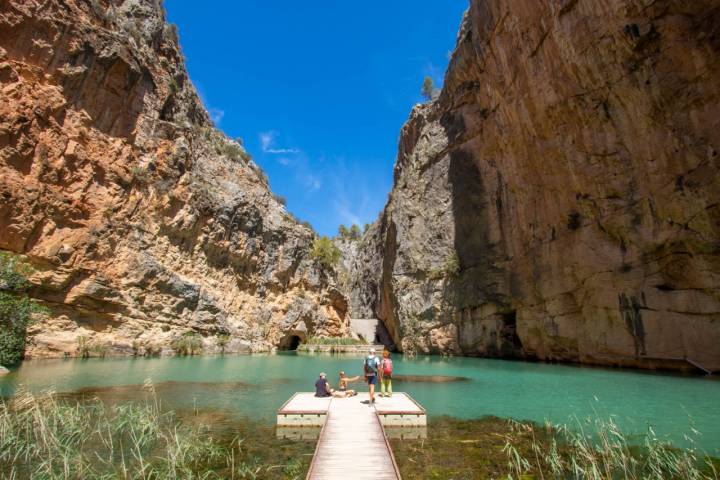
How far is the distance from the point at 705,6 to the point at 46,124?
122 ft

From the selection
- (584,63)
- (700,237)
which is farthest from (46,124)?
(700,237)

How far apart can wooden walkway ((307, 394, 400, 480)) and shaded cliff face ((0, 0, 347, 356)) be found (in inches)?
968

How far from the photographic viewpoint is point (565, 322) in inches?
1086

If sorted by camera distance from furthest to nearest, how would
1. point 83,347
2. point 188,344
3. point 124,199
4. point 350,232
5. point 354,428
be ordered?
point 350,232 < point 188,344 < point 124,199 < point 83,347 < point 354,428

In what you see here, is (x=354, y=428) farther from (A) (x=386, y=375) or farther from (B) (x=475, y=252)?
(B) (x=475, y=252)

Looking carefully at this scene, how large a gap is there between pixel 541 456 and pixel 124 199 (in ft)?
109

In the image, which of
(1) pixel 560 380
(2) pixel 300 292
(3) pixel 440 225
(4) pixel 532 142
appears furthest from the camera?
(2) pixel 300 292

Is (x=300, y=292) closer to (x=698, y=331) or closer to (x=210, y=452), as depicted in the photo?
(x=698, y=331)

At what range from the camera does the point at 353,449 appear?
7.29 metres

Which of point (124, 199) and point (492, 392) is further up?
point (124, 199)

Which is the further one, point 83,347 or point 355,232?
point 355,232

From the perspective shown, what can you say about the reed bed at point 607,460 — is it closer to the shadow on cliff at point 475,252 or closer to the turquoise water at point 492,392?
the turquoise water at point 492,392

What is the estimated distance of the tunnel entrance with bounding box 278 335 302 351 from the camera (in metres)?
45.1

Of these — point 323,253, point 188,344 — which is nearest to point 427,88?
point 323,253
